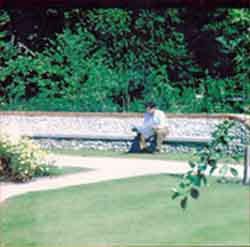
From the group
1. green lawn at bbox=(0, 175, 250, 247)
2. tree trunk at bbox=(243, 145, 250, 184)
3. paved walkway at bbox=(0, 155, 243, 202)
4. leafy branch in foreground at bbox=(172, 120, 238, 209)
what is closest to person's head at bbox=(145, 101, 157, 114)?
paved walkway at bbox=(0, 155, 243, 202)

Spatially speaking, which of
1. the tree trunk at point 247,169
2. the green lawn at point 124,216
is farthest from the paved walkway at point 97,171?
the tree trunk at point 247,169

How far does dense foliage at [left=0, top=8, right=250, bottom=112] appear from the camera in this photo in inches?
593

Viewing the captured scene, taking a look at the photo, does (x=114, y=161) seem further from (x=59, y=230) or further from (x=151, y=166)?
(x=59, y=230)

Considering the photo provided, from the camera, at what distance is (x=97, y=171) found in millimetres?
9469

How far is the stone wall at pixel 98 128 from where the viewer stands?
13109 millimetres

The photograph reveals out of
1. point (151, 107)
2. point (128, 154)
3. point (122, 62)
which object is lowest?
point (128, 154)

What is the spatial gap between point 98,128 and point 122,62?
6.81 ft

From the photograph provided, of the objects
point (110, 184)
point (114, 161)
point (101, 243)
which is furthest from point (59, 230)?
point (114, 161)

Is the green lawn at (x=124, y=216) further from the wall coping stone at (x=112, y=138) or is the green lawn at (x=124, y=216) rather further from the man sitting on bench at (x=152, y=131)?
the wall coping stone at (x=112, y=138)

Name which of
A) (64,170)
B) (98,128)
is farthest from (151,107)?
(64,170)

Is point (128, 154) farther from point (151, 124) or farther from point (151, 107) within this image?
point (151, 107)

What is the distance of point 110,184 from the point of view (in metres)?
8.43

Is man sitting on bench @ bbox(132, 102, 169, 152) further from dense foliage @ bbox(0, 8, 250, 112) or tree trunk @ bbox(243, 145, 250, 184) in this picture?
tree trunk @ bbox(243, 145, 250, 184)

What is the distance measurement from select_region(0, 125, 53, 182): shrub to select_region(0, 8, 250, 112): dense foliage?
5.92 metres
